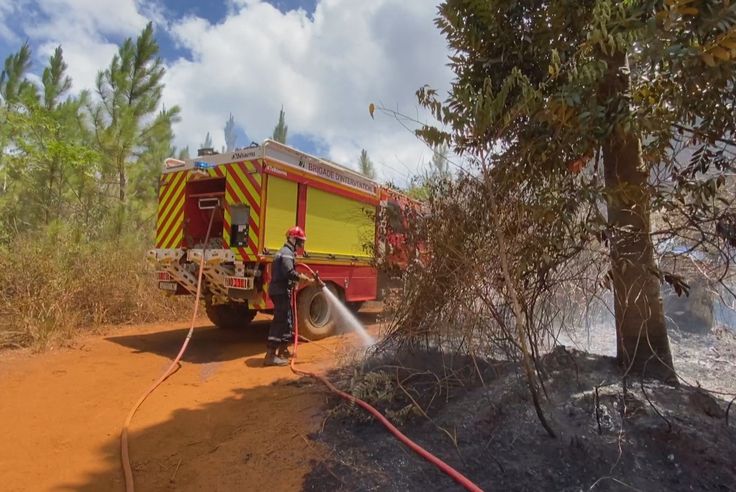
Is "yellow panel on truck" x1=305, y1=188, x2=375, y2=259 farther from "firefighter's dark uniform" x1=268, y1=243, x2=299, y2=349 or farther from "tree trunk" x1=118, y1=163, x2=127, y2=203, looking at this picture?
"tree trunk" x1=118, y1=163, x2=127, y2=203

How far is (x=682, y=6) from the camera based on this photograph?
1748mm

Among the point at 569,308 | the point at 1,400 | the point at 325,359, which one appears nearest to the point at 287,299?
the point at 325,359

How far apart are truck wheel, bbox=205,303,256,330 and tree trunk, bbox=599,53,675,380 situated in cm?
554

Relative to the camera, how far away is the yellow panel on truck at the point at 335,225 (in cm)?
639

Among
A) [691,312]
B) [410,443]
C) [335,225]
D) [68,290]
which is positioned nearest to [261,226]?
[335,225]

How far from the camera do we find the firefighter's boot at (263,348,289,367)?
16.9 ft

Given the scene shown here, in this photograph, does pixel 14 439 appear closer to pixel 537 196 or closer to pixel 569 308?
pixel 537 196

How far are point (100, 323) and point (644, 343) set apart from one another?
720cm

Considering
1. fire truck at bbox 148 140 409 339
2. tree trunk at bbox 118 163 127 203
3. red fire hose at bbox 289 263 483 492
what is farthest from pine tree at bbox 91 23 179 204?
red fire hose at bbox 289 263 483 492

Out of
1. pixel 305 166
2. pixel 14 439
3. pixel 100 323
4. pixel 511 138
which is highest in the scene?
pixel 305 166

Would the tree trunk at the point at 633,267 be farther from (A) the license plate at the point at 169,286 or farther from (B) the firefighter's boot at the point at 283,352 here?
(A) the license plate at the point at 169,286

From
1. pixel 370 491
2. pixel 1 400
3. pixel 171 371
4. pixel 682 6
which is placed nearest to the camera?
pixel 682 6

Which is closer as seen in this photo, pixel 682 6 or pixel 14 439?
pixel 682 6

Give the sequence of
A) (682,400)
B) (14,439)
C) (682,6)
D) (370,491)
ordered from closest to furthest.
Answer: (682,6) → (370,491) → (682,400) → (14,439)
